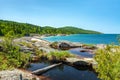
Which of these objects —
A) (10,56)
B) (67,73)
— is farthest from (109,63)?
(10,56)

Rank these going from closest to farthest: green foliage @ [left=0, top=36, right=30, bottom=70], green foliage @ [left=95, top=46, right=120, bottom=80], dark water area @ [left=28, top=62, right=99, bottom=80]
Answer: green foliage @ [left=95, top=46, right=120, bottom=80]
dark water area @ [left=28, top=62, right=99, bottom=80]
green foliage @ [left=0, top=36, right=30, bottom=70]

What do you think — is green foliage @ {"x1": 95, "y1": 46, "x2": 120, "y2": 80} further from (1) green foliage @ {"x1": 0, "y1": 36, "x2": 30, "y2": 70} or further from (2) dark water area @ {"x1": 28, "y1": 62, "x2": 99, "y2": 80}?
(1) green foliage @ {"x1": 0, "y1": 36, "x2": 30, "y2": 70}

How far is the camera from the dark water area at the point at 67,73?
2491 centimetres

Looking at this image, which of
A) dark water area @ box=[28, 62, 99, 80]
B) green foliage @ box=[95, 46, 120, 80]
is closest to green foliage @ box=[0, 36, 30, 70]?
dark water area @ box=[28, 62, 99, 80]

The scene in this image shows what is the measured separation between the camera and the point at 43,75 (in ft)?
82.3

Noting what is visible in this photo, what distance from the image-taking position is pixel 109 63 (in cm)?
1298

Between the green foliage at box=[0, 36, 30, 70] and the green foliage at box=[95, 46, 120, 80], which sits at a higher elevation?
the green foliage at box=[95, 46, 120, 80]

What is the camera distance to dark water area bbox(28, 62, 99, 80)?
24908 millimetres

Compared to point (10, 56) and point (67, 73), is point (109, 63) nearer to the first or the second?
point (67, 73)

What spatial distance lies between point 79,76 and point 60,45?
36.8 metres

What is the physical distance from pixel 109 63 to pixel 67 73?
14.5m

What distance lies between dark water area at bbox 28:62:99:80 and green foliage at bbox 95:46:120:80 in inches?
467

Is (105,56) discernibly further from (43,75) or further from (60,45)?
(60,45)

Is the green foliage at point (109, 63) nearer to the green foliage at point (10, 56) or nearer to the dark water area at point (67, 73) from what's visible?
the dark water area at point (67, 73)
